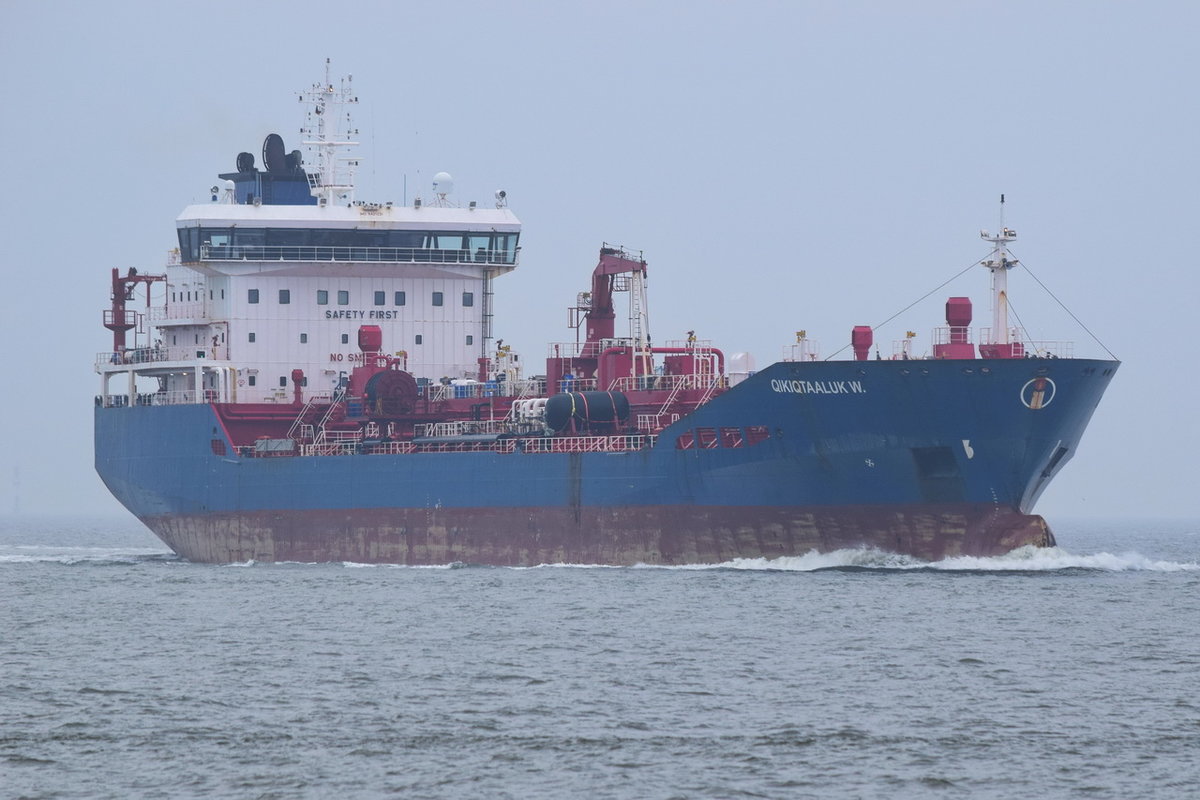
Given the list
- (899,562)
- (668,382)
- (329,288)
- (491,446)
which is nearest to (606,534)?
(668,382)

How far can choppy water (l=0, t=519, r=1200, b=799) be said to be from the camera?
20484mm

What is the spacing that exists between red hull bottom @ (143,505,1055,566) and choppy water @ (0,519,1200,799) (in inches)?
20.9

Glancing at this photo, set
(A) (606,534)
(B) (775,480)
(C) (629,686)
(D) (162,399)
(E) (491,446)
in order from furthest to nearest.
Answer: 1. (D) (162,399)
2. (E) (491,446)
3. (A) (606,534)
4. (B) (775,480)
5. (C) (629,686)

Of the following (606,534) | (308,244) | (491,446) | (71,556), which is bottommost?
(71,556)

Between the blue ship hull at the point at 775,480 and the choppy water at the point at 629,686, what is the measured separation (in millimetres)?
1006

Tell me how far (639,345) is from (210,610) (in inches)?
537

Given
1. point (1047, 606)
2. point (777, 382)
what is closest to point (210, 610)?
point (777, 382)

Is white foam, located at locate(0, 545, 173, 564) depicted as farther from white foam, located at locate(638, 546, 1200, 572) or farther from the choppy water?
white foam, located at locate(638, 546, 1200, 572)

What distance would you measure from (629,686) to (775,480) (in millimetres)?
13914

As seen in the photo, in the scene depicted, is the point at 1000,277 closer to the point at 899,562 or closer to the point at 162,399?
the point at 899,562

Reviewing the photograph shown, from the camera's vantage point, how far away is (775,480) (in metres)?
38.9

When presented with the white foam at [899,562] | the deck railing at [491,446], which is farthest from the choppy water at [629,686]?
the deck railing at [491,446]

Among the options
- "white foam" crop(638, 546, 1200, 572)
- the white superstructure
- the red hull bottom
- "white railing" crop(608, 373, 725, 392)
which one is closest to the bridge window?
the white superstructure

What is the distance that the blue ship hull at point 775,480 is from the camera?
3709 cm
